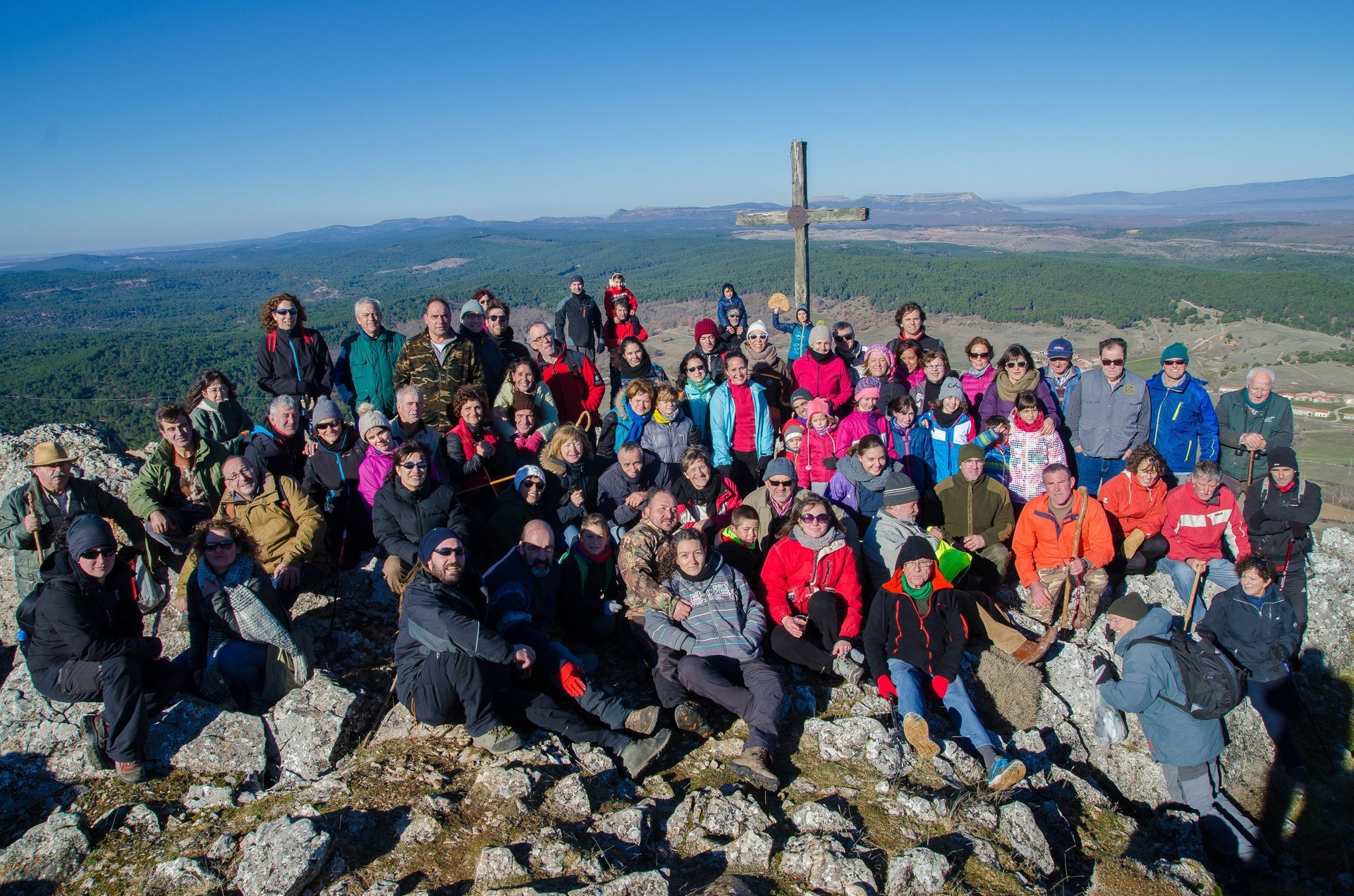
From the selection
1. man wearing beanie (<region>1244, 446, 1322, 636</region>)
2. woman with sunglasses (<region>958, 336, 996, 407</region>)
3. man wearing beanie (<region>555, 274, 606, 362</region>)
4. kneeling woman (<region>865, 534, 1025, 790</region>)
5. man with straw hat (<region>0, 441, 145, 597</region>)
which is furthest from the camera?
man wearing beanie (<region>555, 274, 606, 362</region>)

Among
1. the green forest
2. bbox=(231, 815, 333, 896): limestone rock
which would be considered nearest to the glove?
bbox=(231, 815, 333, 896): limestone rock

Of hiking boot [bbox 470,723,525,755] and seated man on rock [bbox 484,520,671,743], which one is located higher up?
seated man on rock [bbox 484,520,671,743]

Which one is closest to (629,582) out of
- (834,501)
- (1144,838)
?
(834,501)

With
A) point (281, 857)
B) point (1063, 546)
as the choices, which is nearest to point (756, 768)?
point (281, 857)

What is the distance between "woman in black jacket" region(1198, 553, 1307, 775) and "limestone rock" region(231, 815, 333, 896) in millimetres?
6381

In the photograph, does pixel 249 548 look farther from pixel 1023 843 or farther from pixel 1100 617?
pixel 1100 617

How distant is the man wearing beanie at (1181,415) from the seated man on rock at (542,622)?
229 inches

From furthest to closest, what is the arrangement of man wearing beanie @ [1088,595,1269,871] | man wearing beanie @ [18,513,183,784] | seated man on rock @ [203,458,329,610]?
1. seated man on rock @ [203,458,329,610]
2. man wearing beanie @ [1088,595,1269,871]
3. man wearing beanie @ [18,513,183,784]

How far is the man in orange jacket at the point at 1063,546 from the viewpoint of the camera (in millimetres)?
6125

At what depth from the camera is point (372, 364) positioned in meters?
7.70

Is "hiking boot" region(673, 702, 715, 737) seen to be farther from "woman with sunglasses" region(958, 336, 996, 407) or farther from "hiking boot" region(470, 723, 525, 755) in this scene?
"woman with sunglasses" region(958, 336, 996, 407)

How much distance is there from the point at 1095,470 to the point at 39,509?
368 inches

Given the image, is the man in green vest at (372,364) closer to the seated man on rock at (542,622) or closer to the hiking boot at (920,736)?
the seated man on rock at (542,622)

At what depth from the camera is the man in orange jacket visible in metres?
6.12
